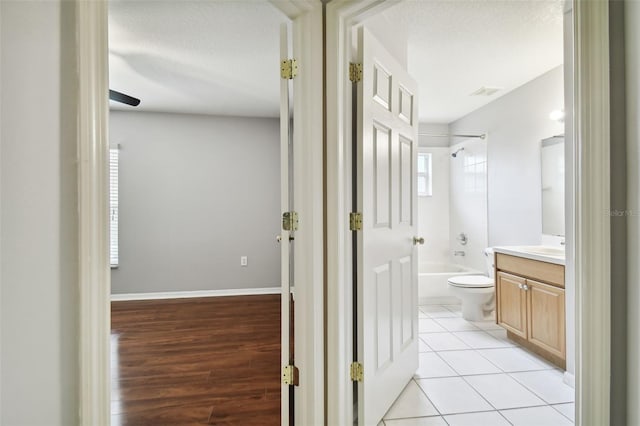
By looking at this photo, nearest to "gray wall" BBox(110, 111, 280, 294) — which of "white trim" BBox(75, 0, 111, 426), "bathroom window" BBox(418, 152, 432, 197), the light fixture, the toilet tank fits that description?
"bathroom window" BBox(418, 152, 432, 197)

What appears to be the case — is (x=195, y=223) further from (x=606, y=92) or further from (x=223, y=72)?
(x=606, y=92)

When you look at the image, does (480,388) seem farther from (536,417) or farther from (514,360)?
(514,360)

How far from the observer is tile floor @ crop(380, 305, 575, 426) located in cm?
175

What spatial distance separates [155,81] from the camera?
322cm

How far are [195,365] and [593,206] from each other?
2494mm

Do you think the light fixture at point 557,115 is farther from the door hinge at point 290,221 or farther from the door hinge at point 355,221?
the door hinge at point 290,221

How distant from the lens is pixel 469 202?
426cm

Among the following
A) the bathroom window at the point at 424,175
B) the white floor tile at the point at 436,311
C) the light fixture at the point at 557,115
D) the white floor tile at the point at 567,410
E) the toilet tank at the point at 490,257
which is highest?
the light fixture at the point at 557,115

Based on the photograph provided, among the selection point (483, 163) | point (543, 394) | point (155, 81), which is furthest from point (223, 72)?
point (543, 394)

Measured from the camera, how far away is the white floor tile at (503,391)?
1881 mm

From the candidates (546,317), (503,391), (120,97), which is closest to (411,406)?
(503,391)

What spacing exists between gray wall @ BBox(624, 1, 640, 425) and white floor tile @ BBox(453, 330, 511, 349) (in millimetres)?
1862

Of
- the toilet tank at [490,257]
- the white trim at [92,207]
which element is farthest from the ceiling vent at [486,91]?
the white trim at [92,207]
